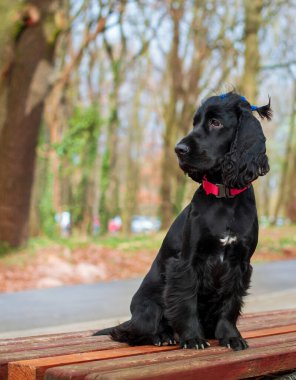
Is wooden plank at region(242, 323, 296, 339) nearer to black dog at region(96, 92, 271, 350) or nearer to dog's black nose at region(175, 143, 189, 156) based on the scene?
black dog at region(96, 92, 271, 350)

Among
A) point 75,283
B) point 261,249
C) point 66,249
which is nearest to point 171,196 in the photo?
point 261,249

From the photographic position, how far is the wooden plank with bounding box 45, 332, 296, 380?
2975 mm

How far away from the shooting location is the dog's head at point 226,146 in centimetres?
366

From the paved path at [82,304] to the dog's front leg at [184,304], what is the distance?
11.5ft

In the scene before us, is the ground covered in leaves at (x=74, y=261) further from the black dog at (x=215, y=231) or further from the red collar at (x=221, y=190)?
the red collar at (x=221, y=190)

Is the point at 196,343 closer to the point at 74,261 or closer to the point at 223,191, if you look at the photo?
the point at 223,191

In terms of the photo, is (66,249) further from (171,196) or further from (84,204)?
(171,196)

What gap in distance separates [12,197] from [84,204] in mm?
A: 9179

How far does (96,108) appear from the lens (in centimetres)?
2047

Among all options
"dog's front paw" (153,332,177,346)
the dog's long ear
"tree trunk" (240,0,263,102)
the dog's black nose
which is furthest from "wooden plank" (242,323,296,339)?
"tree trunk" (240,0,263,102)

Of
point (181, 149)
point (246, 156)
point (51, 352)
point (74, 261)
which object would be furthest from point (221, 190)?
point (74, 261)

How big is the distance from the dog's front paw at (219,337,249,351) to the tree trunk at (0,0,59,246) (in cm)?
985

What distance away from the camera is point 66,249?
14.0 m

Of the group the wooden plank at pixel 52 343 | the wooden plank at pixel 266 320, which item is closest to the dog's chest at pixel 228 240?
the wooden plank at pixel 52 343
